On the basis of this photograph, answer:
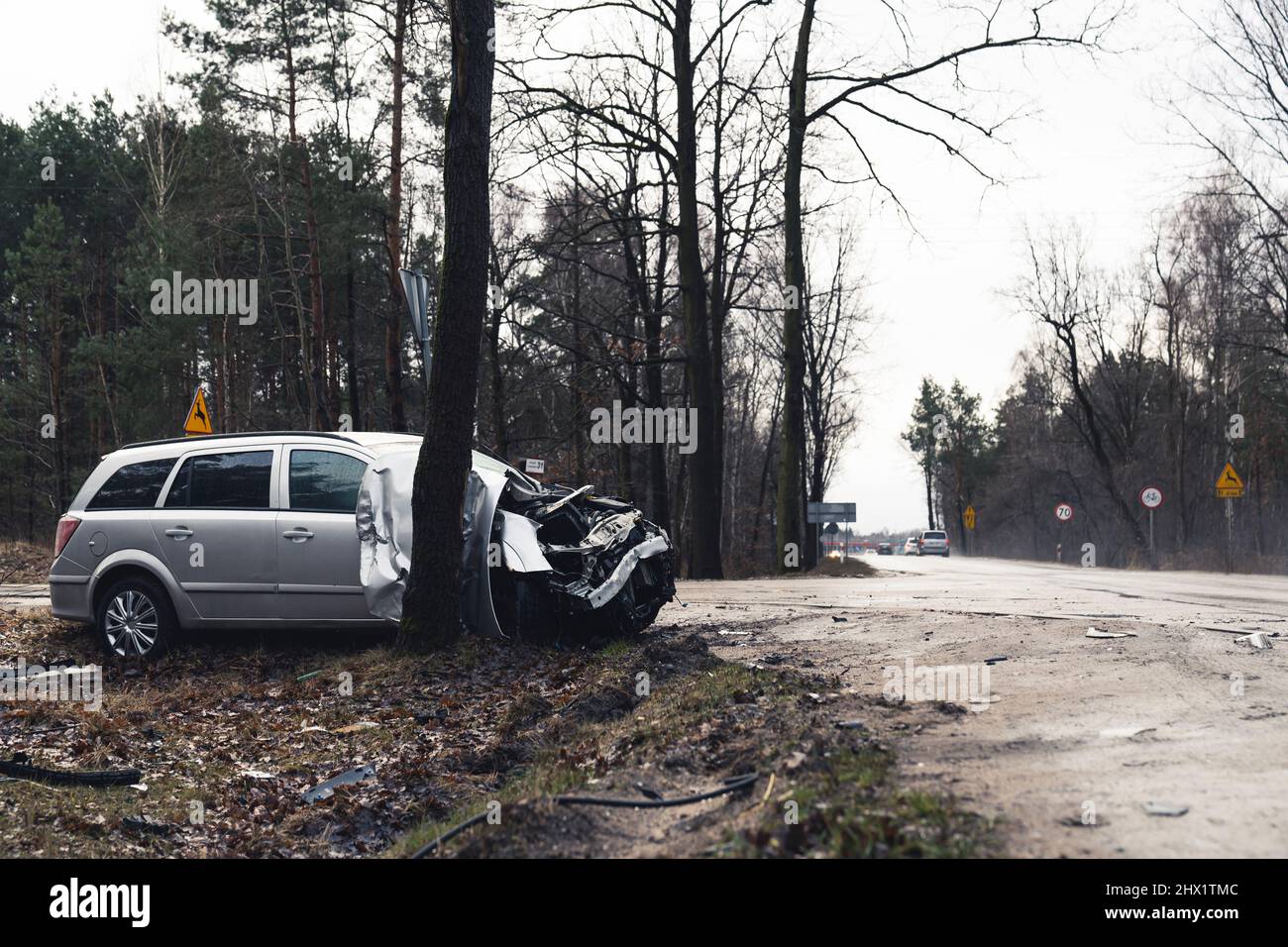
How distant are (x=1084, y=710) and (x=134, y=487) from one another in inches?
319

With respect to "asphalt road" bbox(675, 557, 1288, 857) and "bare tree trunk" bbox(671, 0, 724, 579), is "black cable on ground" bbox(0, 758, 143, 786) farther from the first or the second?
"bare tree trunk" bbox(671, 0, 724, 579)

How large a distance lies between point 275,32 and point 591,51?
9.22 meters

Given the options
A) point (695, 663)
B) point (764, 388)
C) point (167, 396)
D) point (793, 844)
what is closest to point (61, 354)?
point (167, 396)

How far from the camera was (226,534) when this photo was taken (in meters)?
9.12

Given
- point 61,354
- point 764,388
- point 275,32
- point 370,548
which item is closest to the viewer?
point 370,548

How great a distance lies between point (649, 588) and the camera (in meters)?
9.62

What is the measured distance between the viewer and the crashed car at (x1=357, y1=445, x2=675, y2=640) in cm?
883

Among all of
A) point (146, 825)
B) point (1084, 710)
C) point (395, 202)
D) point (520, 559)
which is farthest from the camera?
point (395, 202)

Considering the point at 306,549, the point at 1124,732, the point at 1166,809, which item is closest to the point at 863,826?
the point at 1166,809

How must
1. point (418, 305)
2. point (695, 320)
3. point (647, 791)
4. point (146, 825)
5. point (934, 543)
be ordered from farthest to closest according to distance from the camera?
1. point (934, 543)
2. point (695, 320)
3. point (418, 305)
4. point (146, 825)
5. point (647, 791)

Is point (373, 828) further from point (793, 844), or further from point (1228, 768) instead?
point (1228, 768)

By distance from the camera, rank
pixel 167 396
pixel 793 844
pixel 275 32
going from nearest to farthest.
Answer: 1. pixel 793 844
2. pixel 275 32
3. pixel 167 396

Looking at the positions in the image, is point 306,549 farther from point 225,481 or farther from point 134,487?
point 134,487

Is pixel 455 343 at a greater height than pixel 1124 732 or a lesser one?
greater
